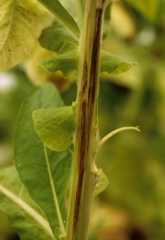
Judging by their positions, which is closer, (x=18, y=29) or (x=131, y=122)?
(x=18, y=29)

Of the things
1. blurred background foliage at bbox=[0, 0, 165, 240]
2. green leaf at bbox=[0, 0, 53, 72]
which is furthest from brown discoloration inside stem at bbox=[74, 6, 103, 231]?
blurred background foliage at bbox=[0, 0, 165, 240]

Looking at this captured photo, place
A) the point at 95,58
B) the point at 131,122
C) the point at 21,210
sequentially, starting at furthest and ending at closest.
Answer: the point at 131,122
the point at 21,210
the point at 95,58

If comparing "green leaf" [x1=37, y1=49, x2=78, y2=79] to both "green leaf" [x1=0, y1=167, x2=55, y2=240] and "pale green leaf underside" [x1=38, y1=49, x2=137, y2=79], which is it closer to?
"pale green leaf underside" [x1=38, y1=49, x2=137, y2=79]

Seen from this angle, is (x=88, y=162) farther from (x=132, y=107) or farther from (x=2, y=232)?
(x=132, y=107)

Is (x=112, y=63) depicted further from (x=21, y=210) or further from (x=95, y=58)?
(x=21, y=210)

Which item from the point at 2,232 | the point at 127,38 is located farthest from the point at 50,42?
the point at 127,38

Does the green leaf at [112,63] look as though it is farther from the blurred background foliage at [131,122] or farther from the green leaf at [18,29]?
the blurred background foliage at [131,122]

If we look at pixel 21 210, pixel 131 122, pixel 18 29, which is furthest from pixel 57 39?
pixel 131 122

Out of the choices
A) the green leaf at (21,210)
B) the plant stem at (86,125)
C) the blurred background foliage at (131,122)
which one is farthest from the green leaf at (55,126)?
the blurred background foliage at (131,122)
